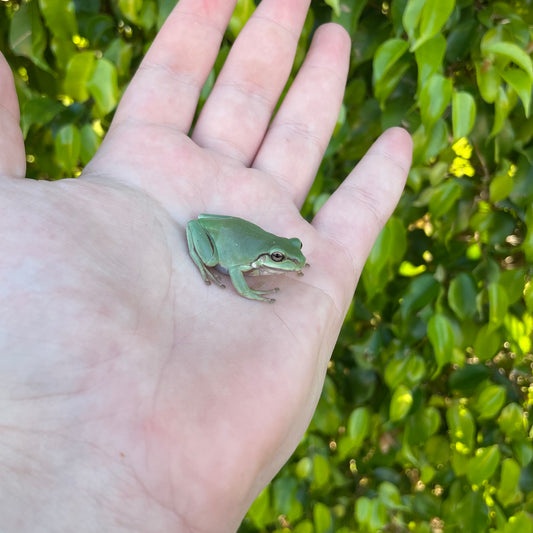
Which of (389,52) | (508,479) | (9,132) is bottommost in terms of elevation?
(508,479)

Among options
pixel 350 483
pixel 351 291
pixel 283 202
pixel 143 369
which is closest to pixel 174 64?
pixel 283 202

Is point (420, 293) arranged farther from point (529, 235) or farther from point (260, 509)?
point (260, 509)

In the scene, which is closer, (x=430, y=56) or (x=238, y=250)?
(x=430, y=56)

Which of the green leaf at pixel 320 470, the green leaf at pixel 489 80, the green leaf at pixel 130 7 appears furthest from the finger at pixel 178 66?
the green leaf at pixel 320 470

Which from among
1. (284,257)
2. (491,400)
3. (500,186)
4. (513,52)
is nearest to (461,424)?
(491,400)

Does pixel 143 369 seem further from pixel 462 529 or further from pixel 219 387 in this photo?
pixel 462 529

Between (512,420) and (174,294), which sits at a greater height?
(174,294)

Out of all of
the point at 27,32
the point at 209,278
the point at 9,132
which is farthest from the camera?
the point at 27,32
